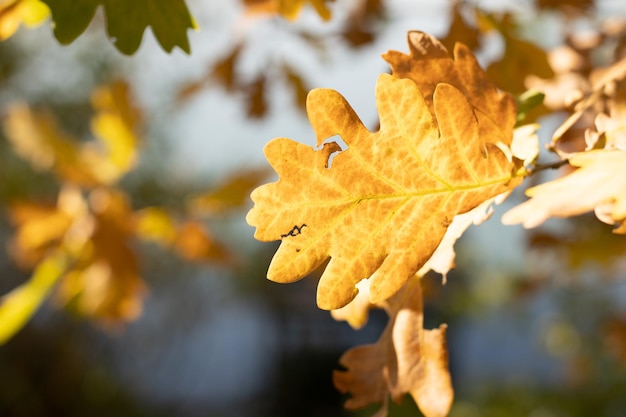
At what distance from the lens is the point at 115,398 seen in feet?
14.7

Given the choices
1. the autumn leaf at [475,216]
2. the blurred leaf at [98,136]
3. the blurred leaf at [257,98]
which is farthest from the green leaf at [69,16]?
the blurred leaf at [98,136]

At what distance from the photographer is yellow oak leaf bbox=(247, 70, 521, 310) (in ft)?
1.16

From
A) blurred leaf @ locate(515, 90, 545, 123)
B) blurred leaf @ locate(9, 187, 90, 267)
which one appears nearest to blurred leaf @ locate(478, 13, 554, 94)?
blurred leaf @ locate(515, 90, 545, 123)

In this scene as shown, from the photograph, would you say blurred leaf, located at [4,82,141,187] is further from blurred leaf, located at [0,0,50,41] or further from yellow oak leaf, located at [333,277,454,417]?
yellow oak leaf, located at [333,277,454,417]

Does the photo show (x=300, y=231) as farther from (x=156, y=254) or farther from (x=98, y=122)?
(x=156, y=254)

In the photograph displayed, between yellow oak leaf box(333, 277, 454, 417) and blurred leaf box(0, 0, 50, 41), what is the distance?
341mm

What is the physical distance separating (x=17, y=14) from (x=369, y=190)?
331 millimetres

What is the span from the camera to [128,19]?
19.0 inches

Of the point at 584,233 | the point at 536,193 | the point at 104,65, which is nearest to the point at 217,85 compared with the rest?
the point at 584,233

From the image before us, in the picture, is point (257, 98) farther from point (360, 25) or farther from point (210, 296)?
point (210, 296)

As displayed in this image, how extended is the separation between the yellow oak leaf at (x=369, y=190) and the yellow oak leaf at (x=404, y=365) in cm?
9

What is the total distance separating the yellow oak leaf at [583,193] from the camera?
0.30 meters

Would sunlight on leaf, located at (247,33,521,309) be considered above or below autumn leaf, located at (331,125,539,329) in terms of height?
above

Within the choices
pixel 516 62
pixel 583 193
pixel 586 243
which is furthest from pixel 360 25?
pixel 583 193
